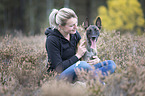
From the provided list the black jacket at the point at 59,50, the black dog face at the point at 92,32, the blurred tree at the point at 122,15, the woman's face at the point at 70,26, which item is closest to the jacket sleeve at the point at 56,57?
the black jacket at the point at 59,50

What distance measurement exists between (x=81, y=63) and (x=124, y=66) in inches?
43.5

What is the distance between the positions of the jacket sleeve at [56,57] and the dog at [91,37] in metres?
0.33

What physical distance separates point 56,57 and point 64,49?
372 mm

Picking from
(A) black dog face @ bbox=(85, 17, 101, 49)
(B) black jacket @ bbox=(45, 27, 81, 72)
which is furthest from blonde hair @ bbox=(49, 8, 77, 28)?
(A) black dog face @ bbox=(85, 17, 101, 49)

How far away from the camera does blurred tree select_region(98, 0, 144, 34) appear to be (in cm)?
1667

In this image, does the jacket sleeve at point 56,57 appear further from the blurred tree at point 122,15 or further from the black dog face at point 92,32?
the blurred tree at point 122,15

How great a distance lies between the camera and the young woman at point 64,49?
10.7 feet

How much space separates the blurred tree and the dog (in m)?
13.9

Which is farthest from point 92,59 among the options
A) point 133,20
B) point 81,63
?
point 133,20

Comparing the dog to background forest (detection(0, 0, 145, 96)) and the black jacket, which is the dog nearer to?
the black jacket

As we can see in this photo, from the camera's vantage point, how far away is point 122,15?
55.7 ft

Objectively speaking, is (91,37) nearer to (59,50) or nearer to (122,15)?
(59,50)

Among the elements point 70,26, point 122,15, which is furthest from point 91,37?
point 122,15

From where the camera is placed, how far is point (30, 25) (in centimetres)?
2022
